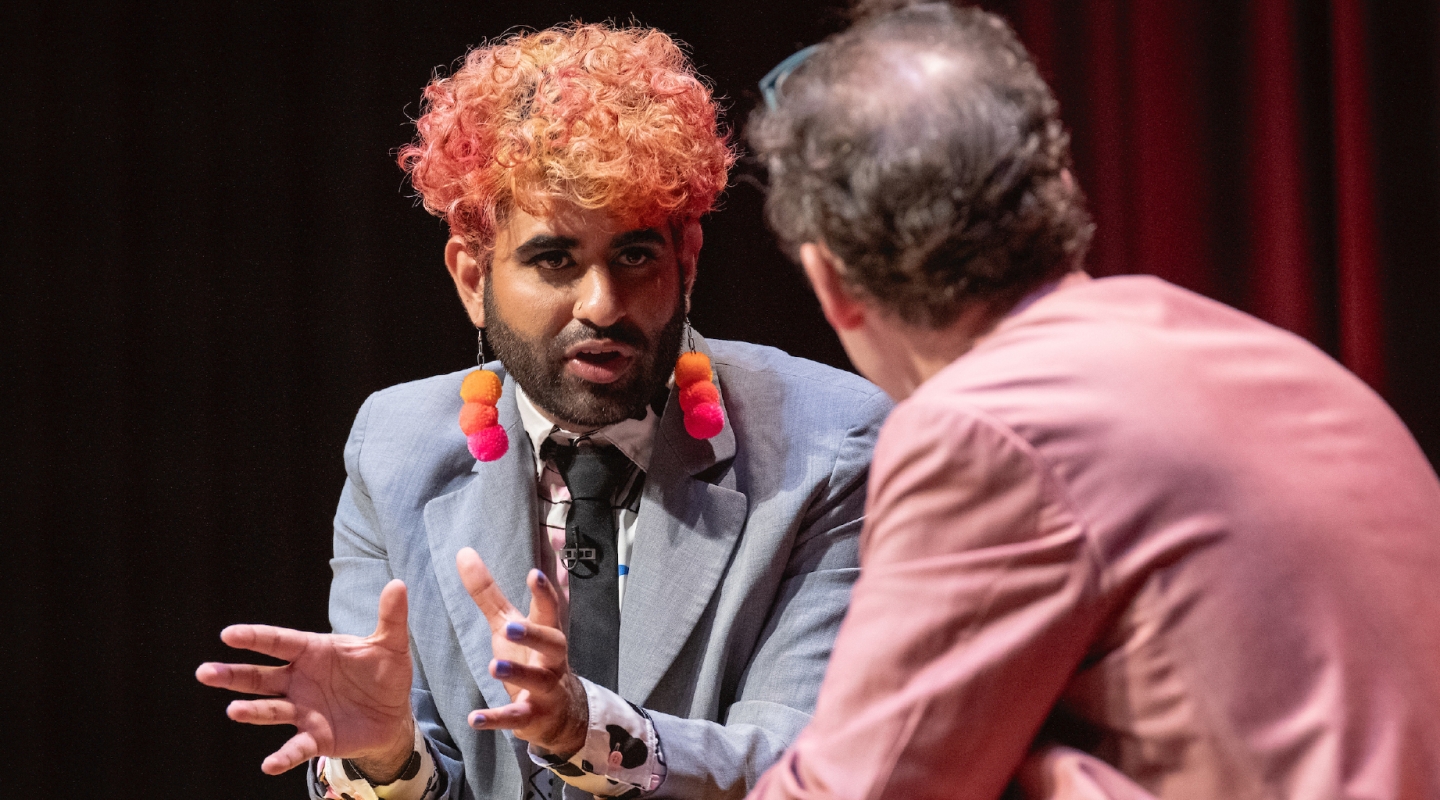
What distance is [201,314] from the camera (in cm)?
266

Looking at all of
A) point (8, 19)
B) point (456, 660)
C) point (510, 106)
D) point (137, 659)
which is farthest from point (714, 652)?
point (8, 19)

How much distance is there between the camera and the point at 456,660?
1841mm

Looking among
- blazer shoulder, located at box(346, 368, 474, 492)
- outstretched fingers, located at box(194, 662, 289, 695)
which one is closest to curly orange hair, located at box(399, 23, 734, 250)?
blazer shoulder, located at box(346, 368, 474, 492)

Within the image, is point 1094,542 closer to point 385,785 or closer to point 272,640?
point 272,640

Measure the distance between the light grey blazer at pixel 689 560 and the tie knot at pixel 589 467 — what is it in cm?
5

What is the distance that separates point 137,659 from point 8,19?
131 centimetres

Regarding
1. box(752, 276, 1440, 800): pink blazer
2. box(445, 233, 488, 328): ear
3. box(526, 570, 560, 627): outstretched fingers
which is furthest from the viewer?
box(445, 233, 488, 328): ear

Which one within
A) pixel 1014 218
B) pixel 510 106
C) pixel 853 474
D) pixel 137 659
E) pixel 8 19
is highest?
pixel 8 19

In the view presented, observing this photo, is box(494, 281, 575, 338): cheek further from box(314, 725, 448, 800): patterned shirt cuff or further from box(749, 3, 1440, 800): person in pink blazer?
box(749, 3, 1440, 800): person in pink blazer

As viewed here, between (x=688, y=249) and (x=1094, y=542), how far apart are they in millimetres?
1163

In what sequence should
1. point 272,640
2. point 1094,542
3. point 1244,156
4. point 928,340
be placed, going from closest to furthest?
point 1094,542 < point 928,340 < point 272,640 < point 1244,156

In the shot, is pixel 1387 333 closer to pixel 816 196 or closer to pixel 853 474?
pixel 853 474

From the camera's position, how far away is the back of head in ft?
3.18

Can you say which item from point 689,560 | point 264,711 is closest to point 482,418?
point 689,560
